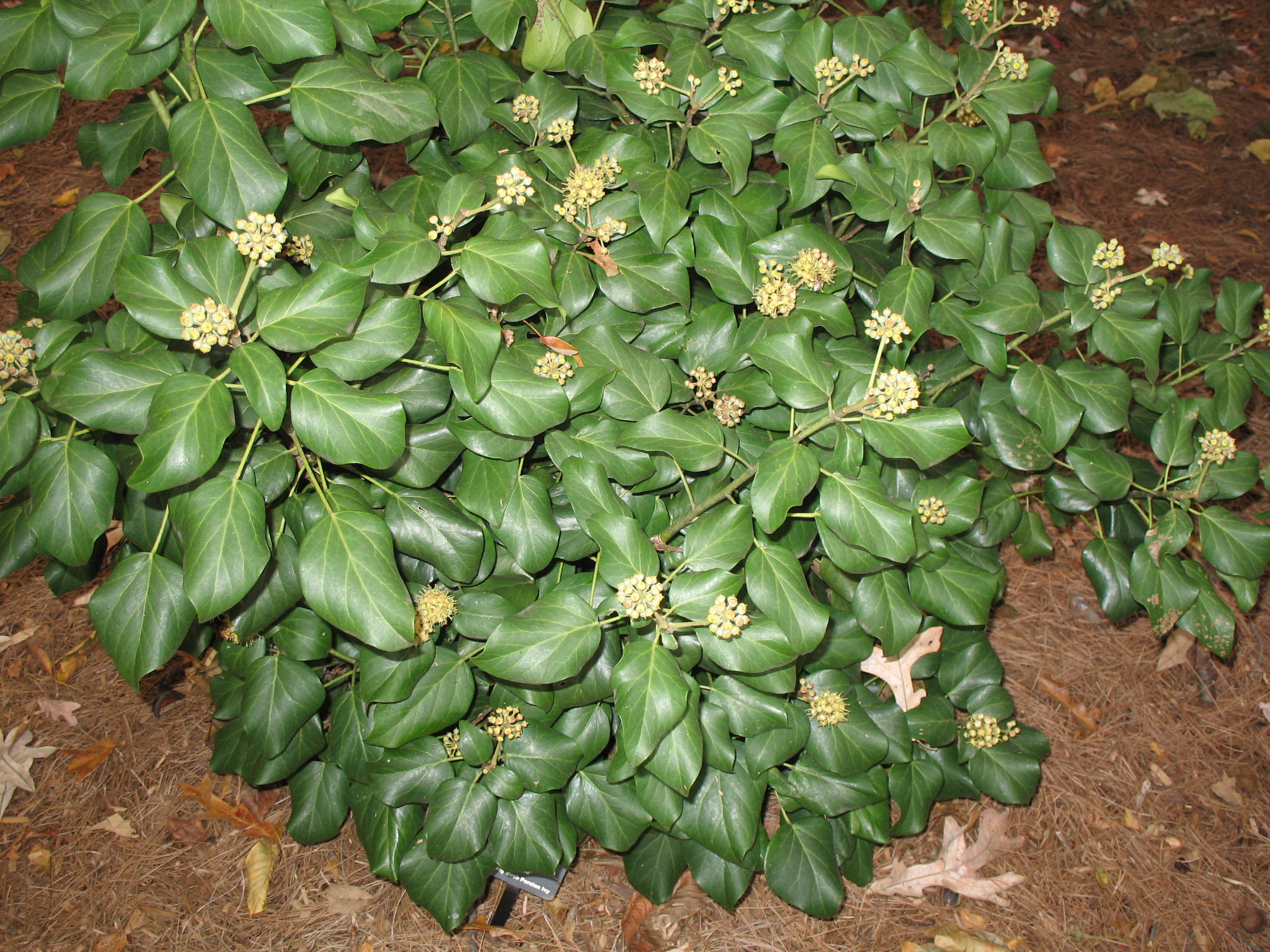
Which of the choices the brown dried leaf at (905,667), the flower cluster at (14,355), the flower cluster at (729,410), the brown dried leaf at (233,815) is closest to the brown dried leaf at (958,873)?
the brown dried leaf at (905,667)

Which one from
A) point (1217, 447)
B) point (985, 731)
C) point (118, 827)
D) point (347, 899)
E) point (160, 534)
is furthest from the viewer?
point (118, 827)

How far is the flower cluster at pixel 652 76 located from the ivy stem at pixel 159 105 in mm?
1117

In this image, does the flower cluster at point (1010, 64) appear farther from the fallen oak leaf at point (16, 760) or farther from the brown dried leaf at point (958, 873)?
the fallen oak leaf at point (16, 760)

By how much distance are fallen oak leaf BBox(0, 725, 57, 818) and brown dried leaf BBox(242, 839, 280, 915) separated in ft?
2.91

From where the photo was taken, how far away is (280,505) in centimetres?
206

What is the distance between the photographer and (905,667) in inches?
108

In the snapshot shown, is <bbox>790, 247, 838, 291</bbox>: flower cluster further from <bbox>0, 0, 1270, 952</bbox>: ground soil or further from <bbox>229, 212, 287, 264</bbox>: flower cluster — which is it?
<bbox>0, 0, 1270, 952</bbox>: ground soil

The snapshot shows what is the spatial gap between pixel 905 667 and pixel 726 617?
4.22ft

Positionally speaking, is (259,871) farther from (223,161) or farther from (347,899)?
(223,161)

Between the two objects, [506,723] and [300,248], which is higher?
[300,248]

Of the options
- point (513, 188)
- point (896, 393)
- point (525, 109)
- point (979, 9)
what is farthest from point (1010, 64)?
point (513, 188)

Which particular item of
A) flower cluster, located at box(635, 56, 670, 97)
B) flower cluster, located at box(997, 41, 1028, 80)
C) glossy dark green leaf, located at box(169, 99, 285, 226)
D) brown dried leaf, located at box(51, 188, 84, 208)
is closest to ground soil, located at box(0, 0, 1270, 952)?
brown dried leaf, located at box(51, 188, 84, 208)

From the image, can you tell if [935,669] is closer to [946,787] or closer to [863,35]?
[946,787]

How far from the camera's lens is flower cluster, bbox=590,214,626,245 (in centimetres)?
207
